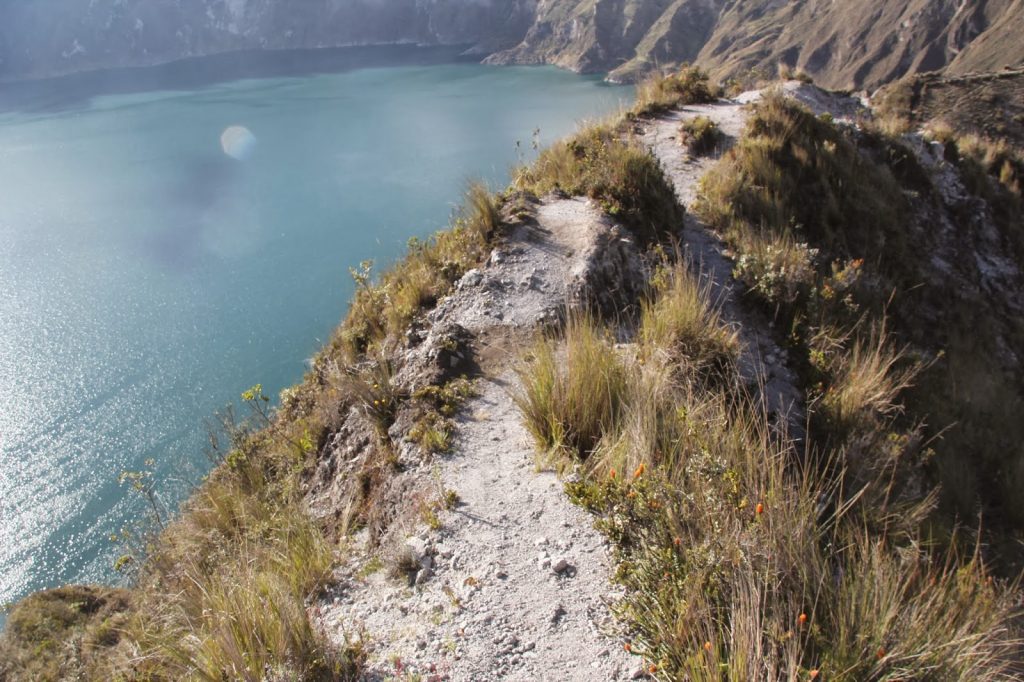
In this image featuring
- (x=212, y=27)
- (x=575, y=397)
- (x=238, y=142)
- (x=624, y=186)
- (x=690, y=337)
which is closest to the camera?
(x=575, y=397)

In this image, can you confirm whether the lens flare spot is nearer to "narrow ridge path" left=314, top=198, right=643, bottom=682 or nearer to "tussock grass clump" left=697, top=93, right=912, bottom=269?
"tussock grass clump" left=697, top=93, right=912, bottom=269

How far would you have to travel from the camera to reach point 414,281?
7.14 m

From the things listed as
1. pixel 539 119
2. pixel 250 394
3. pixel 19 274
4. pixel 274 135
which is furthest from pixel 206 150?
pixel 250 394

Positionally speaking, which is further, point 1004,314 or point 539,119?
point 539,119

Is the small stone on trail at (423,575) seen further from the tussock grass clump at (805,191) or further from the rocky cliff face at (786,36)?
the rocky cliff face at (786,36)

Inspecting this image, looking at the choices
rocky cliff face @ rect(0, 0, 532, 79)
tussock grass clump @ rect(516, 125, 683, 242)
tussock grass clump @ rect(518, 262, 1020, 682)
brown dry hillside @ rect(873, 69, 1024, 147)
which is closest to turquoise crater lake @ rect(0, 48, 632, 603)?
tussock grass clump @ rect(516, 125, 683, 242)

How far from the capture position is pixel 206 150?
4541 centimetres

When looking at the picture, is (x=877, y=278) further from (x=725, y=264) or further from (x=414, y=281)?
(x=414, y=281)

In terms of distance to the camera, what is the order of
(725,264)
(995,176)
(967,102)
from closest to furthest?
(725,264) < (995,176) < (967,102)

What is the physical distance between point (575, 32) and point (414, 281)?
128 metres

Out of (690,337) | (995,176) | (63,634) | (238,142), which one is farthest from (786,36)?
(63,634)

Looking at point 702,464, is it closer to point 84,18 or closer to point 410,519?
point 410,519

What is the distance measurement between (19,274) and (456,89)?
178 ft

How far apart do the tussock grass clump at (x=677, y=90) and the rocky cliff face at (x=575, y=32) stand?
6198cm
